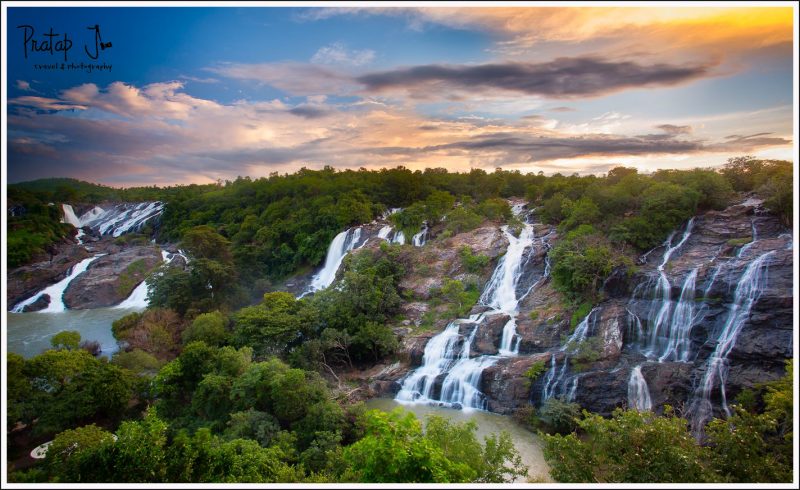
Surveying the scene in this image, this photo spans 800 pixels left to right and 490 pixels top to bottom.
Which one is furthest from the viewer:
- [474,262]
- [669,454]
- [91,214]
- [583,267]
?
[91,214]

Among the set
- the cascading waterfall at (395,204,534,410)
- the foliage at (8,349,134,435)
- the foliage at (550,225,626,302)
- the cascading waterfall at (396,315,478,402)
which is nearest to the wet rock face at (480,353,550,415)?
the cascading waterfall at (395,204,534,410)

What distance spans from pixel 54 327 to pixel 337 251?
12.8 metres

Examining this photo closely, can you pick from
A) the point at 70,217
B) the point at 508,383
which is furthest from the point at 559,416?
the point at 70,217

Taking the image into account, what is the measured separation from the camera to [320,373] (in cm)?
1362

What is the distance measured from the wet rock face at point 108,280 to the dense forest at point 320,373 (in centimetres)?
303

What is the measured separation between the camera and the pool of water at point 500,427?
945 cm

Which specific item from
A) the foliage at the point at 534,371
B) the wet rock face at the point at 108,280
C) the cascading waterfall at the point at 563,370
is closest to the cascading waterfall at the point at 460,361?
the foliage at the point at 534,371

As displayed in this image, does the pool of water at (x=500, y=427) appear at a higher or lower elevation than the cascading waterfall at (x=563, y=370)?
lower

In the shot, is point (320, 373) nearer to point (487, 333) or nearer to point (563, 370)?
point (487, 333)

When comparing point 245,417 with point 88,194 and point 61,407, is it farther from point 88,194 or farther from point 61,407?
point 88,194

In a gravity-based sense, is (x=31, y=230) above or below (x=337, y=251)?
above

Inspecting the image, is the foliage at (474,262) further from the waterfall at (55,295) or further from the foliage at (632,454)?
the waterfall at (55,295)

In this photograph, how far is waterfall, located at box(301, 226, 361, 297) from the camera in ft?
73.5

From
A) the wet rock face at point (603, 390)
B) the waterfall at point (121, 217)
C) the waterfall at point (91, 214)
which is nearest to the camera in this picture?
the wet rock face at point (603, 390)
